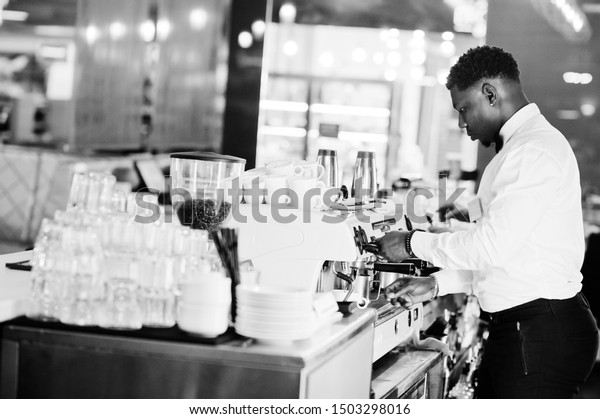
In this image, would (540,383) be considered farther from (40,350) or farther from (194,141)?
(194,141)

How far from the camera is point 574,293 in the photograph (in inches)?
98.6

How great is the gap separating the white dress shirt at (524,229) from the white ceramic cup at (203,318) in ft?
2.74

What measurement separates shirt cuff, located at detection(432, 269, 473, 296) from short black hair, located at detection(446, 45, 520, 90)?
0.70 meters

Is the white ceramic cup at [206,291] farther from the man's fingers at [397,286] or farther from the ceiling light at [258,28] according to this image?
the ceiling light at [258,28]

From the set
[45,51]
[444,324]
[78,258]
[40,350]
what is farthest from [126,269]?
[45,51]

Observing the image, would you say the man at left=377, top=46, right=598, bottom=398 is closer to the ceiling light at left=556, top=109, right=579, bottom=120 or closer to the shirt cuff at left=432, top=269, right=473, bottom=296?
the shirt cuff at left=432, top=269, right=473, bottom=296

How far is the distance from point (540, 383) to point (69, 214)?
1.47m

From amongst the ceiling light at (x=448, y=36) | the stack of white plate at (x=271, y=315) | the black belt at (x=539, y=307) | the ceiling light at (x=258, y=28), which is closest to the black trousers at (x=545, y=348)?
the black belt at (x=539, y=307)

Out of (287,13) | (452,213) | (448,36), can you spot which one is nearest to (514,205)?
(452,213)

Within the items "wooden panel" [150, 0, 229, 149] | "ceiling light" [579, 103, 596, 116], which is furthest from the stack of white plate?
"ceiling light" [579, 103, 596, 116]

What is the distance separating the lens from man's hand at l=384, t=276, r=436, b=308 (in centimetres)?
279

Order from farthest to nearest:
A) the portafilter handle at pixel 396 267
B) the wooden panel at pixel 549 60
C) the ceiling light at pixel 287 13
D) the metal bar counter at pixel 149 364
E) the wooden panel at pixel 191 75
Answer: the ceiling light at pixel 287 13
the wooden panel at pixel 191 75
the wooden panel at pixel 549 60
the portafilter handle at pixel 396 267
the metal bar counter at pixel 149 364

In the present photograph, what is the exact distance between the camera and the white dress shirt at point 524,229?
2350 mm

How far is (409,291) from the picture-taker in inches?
110
